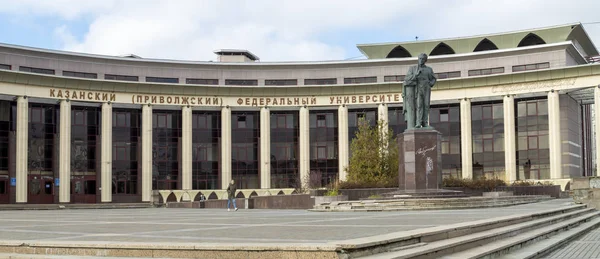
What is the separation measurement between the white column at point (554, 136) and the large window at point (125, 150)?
38309 mm

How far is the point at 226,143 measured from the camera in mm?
70875

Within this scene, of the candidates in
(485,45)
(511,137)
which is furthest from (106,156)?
(485,45)

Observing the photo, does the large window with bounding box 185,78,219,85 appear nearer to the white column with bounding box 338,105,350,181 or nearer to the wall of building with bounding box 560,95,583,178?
the white column with bounding box 338,105,350,181

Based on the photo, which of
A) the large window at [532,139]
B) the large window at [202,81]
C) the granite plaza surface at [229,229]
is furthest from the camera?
the large window at [202,81]

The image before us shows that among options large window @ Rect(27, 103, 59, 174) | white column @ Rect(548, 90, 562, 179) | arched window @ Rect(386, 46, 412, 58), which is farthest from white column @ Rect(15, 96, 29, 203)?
white column @ Rect(548, 90, 562, 179)

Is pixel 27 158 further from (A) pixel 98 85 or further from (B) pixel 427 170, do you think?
(B) pixel 427 170

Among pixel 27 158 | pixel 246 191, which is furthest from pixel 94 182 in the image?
pixel 246 191

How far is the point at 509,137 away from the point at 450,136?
643cm

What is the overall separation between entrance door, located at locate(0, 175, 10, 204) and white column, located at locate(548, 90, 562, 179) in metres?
47.5

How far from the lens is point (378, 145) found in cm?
5172

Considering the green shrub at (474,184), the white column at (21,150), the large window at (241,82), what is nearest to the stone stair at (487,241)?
the green shrub at (474,184)

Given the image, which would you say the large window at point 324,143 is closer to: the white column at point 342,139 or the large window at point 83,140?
the white column at point 342,139

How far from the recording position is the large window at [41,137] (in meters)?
63.7

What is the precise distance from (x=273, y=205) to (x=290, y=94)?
31.1 meters
